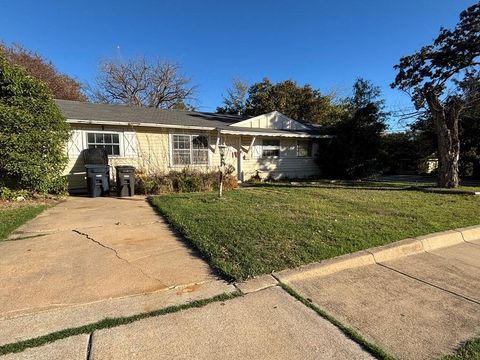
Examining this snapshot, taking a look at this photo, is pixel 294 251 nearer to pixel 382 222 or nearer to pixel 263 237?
pixel 263 237

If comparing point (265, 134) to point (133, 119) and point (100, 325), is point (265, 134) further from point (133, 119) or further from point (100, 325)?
point (100, 325)

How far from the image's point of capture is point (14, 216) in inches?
235

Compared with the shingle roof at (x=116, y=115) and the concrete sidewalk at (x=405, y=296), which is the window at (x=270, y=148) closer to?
the shingle roof at (x=116, y=115)

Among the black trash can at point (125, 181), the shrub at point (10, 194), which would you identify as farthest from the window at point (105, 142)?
the shrub at point (10, 194)

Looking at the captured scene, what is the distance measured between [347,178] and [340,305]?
13291 mm

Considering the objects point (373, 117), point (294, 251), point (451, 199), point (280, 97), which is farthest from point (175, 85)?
point (294, 251)

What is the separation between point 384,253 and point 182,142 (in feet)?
32.6

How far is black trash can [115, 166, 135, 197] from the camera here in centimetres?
919

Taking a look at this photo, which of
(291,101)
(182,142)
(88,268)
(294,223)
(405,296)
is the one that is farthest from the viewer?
(291,101)

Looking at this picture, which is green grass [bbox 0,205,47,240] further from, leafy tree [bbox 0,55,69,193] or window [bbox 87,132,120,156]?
window [bbox 87,132,120,156]

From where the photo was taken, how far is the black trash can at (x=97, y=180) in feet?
29.9

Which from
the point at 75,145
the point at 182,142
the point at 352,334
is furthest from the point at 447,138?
the point at 75,145

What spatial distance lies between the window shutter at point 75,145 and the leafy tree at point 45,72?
15703 millimetres

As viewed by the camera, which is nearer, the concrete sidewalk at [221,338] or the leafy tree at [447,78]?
the concrete sidewalk at [221,338]
